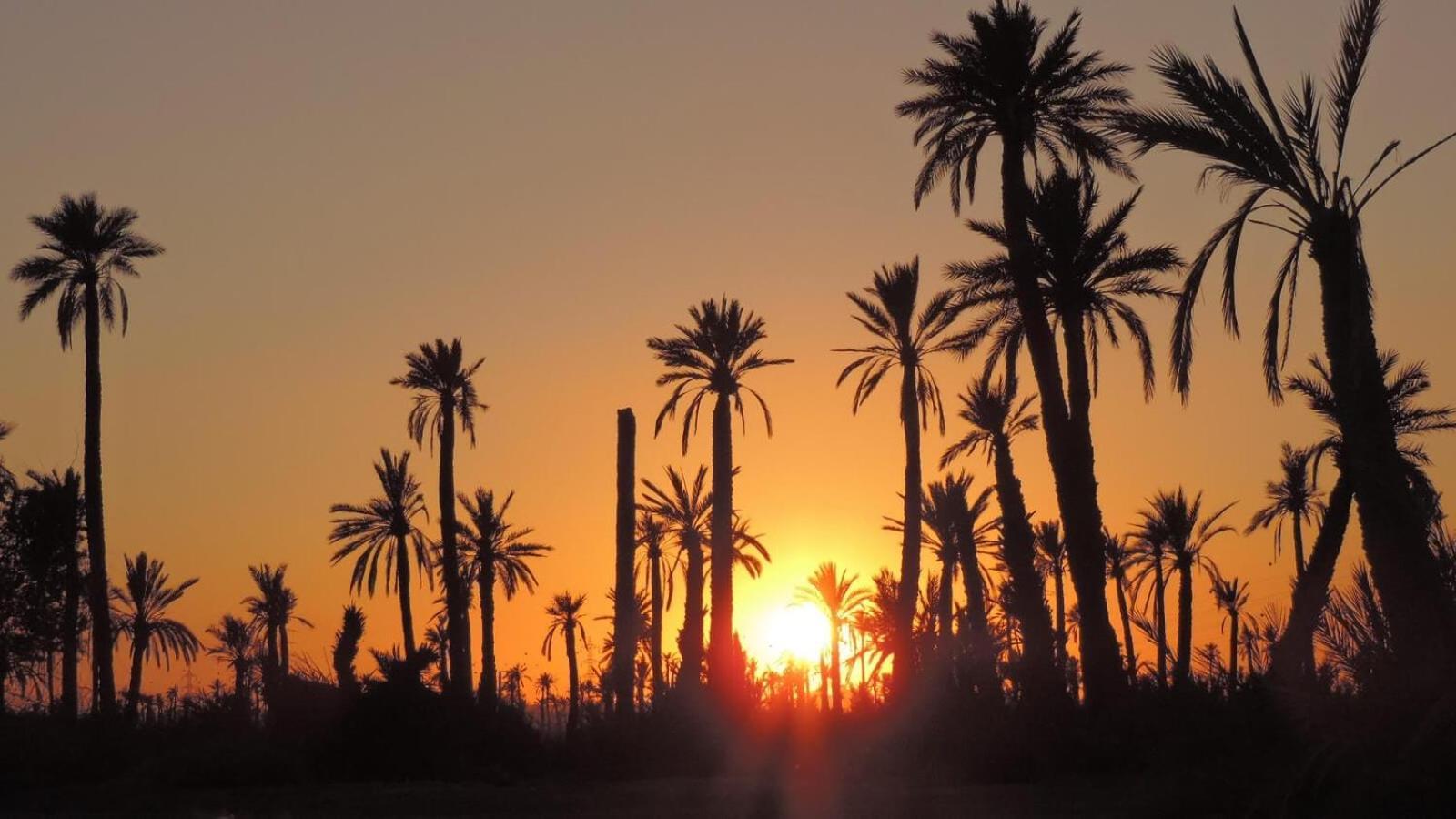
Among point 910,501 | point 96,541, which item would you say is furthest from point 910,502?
point 96,541

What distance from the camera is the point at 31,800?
19.8 metres

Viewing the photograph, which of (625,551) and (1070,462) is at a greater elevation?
(1070,462)

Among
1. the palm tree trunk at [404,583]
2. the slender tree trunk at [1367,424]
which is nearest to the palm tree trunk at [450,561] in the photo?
the palm tree trunk at [404,583]

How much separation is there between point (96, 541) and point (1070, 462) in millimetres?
21713

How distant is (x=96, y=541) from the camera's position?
33.2 m

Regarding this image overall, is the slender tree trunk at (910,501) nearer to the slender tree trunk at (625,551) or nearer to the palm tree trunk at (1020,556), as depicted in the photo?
the palm tree trunk at (1020,556)

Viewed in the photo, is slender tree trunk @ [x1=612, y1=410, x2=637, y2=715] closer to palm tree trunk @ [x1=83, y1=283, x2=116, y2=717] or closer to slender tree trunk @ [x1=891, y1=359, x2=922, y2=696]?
slender tree trunk @ [x1=891, y1=359, x2=922, y2=696]

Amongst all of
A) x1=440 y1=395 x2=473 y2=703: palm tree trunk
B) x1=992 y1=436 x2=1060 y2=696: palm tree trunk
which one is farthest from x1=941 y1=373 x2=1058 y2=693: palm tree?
x1=440 y1=395 x2=473 y2=703: palm tree trunk

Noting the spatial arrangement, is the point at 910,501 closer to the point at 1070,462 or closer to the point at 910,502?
the point at 910,502

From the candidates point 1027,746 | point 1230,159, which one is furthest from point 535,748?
point 1230,159

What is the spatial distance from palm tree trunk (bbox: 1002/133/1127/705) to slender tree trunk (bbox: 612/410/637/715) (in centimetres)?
999

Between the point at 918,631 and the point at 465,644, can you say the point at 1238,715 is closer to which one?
the point at 918,631

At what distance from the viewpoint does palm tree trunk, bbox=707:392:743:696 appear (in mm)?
35094

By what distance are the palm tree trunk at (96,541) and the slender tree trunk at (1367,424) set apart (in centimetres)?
2529
